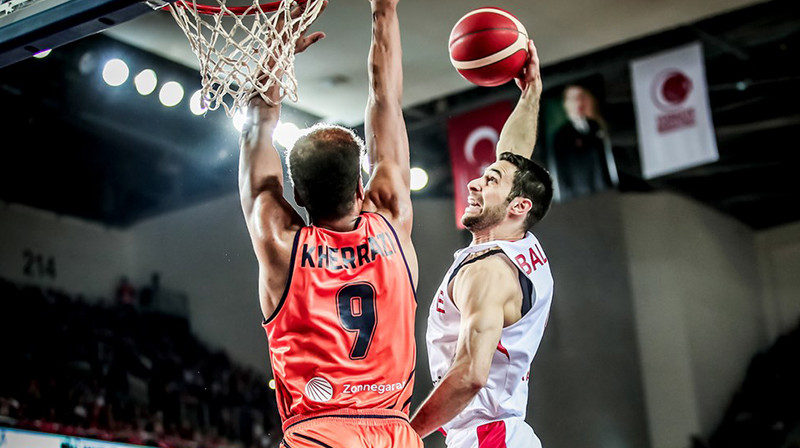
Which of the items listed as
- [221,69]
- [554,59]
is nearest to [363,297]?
[221,69]

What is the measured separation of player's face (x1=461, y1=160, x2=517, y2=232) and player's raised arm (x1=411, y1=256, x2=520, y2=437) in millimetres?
367

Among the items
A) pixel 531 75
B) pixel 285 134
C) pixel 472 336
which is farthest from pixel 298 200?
pixel 285 134

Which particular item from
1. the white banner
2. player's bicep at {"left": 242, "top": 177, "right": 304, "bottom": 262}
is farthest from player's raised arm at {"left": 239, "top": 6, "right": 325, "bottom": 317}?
the white banner

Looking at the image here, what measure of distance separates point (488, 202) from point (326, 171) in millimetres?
1367

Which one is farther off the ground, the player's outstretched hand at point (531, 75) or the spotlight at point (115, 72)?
the spotlight at point (115, 72)

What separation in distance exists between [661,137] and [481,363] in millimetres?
5941

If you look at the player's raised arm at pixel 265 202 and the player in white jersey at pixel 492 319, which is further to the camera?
the player in white jersey at pixel 492 319

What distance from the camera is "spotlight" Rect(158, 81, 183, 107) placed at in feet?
31.8

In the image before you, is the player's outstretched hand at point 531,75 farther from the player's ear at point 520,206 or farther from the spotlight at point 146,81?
the spotlight at point 146,81

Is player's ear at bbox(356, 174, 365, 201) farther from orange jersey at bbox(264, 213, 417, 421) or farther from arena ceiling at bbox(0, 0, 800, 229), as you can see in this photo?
arena ceiling at bbox(0, 0, 800, 229)

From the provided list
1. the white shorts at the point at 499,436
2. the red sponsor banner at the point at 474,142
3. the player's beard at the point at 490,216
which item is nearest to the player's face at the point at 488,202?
the player's beard at the point at 490,216

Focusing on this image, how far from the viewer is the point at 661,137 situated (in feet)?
28.1

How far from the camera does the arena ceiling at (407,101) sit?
868cm

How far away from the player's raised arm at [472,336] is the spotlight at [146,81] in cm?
682
